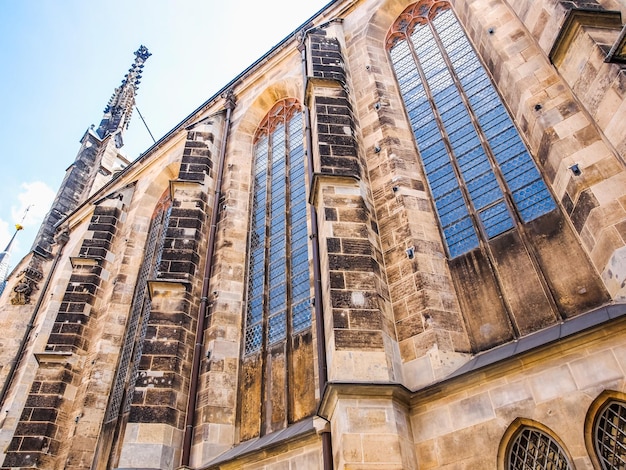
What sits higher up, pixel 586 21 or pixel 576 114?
pixel 586 21

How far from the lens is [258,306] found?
8125 millimetres

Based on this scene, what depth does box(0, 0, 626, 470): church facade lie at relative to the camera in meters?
4.34

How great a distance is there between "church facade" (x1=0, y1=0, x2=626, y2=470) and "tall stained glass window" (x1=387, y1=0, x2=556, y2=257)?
0.03 m

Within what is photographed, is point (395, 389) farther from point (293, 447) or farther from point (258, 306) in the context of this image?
point (258, 306)

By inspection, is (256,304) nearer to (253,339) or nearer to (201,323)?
(253,339)

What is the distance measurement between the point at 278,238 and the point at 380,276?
10.9 ft

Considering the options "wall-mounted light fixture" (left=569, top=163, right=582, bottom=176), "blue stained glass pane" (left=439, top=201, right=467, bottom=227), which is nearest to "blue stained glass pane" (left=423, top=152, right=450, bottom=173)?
"blue stained glass pane" (left=439, top=201, right=467, bottom=227)

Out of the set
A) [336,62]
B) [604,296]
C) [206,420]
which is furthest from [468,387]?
[336,62]

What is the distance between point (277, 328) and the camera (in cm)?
748

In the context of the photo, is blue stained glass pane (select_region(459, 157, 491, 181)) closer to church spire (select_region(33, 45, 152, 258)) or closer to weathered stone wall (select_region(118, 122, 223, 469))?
weathered stone wall (select_region(118, 122, 223, 469))

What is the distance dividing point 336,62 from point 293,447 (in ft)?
21.4

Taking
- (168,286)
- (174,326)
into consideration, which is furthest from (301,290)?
(168,286)

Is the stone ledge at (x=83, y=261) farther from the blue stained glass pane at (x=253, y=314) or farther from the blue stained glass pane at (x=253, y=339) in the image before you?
the blue stained glass pane at (x=253, y=339)

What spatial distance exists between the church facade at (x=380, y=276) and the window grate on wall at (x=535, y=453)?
24 mm
